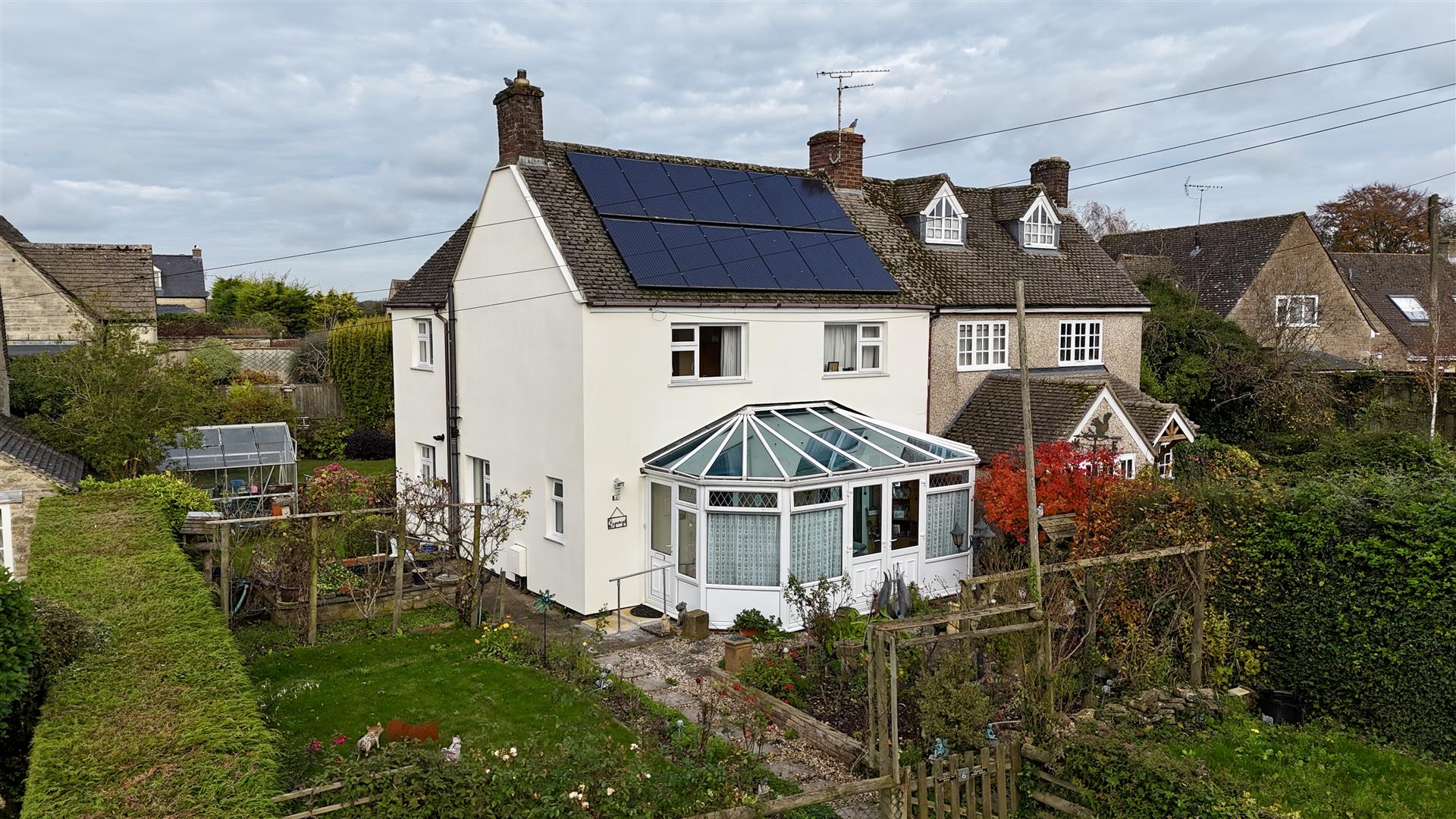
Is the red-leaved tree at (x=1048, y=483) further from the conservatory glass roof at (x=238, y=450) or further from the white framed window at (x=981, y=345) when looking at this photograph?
the conservatory glass roof at (x=238, y=450)

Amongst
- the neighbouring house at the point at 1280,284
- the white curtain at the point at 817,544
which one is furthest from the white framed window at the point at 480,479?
the neighbouring house at the point at 1280,284

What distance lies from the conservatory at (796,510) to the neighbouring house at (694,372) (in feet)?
0.15

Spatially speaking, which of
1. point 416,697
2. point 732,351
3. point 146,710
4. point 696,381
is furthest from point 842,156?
point 146,710

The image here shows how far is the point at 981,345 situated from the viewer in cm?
2156

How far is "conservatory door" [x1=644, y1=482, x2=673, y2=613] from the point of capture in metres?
16.4

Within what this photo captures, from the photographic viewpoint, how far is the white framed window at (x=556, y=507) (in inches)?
671

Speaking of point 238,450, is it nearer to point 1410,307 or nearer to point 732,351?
point 732,351

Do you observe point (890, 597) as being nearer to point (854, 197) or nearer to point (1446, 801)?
point (1446, 801)

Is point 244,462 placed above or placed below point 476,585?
above

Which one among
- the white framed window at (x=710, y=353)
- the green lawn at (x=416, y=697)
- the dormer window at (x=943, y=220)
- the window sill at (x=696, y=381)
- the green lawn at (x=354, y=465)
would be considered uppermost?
the dormer window at (x=943, y=220)

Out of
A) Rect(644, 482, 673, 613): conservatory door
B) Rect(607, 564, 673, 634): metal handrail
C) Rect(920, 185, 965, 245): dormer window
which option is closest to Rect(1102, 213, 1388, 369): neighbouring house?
Rect(920, 185, 965, 245): dormer window

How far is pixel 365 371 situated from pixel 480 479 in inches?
774

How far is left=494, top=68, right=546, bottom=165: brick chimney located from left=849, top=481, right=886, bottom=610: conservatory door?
937 cm

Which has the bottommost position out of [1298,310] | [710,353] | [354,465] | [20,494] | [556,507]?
[354,465]
